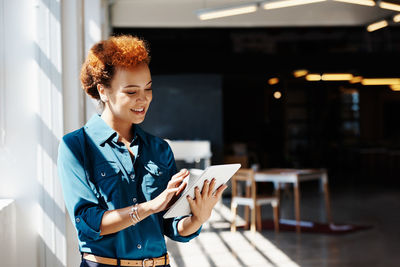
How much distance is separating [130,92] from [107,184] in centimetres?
30

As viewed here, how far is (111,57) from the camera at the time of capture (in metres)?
1.68

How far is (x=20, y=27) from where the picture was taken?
2312 mm

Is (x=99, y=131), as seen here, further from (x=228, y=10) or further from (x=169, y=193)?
(x=228, y=10)

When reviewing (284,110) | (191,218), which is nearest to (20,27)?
(191,218)

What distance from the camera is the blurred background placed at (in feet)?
7.65

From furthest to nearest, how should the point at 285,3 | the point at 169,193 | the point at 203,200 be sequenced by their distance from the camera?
the point at 285,3 → the point at 203,200 → the point at 169,193

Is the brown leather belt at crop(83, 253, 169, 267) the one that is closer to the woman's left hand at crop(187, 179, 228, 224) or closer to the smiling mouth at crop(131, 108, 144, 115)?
the woman's left hand at crop(187, 179, 228, 224)

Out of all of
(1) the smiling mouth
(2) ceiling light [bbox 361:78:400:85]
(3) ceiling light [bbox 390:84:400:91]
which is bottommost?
(1) the smiling mouth

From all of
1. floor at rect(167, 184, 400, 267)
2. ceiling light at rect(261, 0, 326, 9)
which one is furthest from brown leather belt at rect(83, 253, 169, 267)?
ceiling light at rect(261, 0, 326, 9)

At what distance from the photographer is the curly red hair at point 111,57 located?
168 cm

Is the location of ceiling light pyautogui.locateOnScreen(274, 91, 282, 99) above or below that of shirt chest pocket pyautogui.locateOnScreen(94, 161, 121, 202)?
above

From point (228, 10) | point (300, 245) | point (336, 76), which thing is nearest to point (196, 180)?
point (300, 245)

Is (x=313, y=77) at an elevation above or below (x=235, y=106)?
above

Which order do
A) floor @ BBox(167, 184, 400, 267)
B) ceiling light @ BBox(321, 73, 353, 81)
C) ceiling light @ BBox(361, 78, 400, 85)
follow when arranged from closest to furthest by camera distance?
floor @ BBox(167, 184, 400, 267) → ceiling light @ BBox(321, 73, 353, 81) → ceiling light @ BBox(361, 78, 400, 85)
